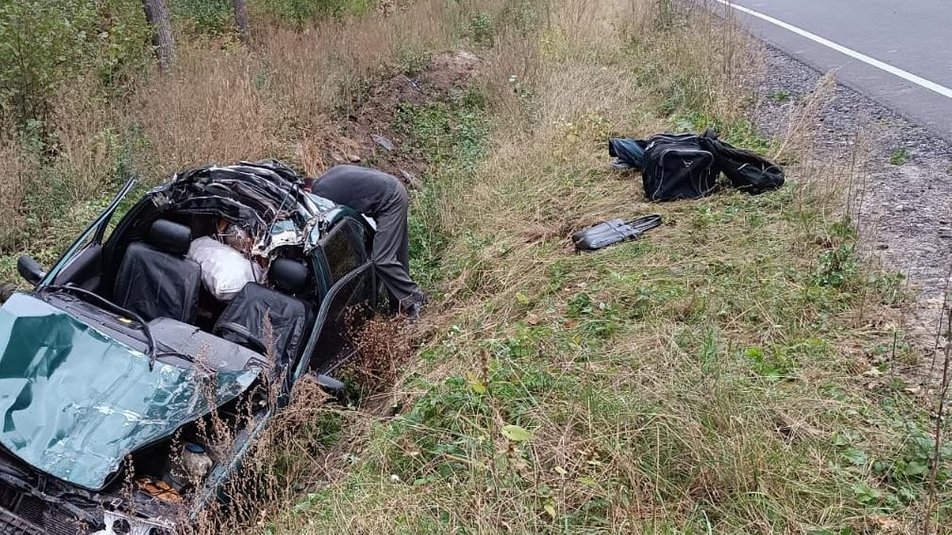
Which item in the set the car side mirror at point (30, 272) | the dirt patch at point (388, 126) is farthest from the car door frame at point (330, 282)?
the dirt patch at point (388, 126)

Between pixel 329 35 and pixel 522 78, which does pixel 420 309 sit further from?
pixel 329 35

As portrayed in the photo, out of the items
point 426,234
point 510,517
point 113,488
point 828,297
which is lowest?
point 426,234

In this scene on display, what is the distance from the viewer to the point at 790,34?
10977mm

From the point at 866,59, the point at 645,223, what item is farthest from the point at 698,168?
the point at 866,59

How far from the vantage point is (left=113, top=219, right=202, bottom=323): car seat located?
14.8 feet

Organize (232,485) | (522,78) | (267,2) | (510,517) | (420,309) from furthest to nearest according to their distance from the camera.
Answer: (267,2) → (522,78) → (420,309) → (232,485) → (510,517)

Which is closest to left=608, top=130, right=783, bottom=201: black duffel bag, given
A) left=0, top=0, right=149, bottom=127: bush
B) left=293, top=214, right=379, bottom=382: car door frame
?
left=293, top=214, right=379, bottom=382: car door frame

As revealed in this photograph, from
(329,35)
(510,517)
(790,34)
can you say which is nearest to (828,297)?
(510,517)

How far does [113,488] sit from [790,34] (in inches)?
447

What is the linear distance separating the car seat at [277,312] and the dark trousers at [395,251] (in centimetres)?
116

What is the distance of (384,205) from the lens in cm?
616

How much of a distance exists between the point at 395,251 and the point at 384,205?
1.41 feet

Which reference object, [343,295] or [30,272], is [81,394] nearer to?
[30,272]

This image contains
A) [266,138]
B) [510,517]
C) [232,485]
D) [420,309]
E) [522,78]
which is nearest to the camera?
[510,517]
